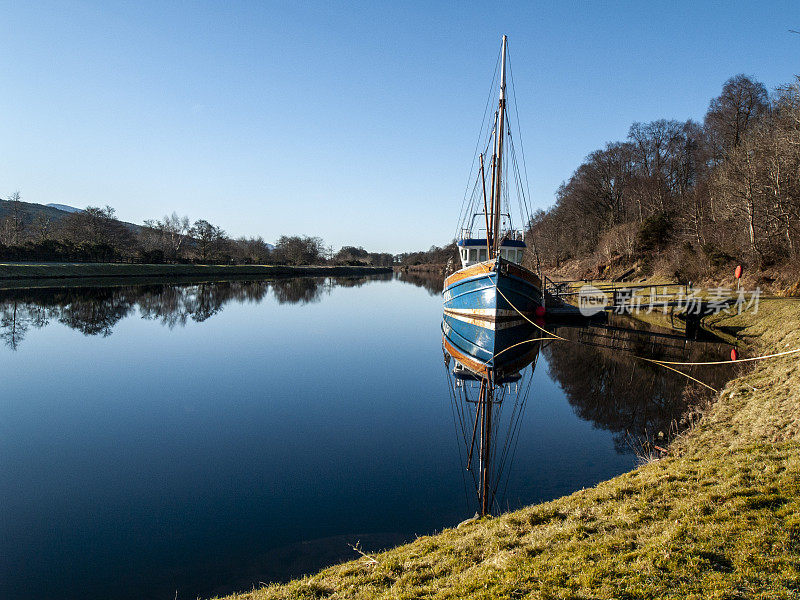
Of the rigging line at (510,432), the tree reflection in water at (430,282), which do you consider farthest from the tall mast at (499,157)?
the tree reflection in water at (430,282)

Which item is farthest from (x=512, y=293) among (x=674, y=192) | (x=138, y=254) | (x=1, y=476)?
(x=138, y=254)

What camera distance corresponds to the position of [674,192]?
5122 cm

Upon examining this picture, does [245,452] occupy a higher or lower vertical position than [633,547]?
lower

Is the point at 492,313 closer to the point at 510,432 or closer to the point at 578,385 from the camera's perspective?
the point at 578,385

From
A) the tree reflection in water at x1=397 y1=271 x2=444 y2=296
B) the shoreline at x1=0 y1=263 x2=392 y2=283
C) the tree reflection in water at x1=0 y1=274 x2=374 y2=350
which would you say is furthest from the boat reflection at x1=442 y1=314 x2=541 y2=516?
the shoreline at x1=0 y1=263 x2=392 y2=283

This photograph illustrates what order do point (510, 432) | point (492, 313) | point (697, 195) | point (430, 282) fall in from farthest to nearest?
point (430, 282) < point (697, 195) < point (492, 313) < point (510, 432)

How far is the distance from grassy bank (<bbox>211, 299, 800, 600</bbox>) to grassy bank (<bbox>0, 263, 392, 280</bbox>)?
6068 centimetres

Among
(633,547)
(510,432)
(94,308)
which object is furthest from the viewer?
(94,308)

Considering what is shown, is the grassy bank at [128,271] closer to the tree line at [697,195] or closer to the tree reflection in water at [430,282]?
Result: the tree reflection in water at [430,282]

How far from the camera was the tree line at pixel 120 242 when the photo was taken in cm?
6048

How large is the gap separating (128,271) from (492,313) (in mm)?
60940

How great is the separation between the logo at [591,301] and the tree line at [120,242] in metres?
67.9

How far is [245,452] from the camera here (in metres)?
8.97

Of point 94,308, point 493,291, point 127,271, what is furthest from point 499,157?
point 127,271
